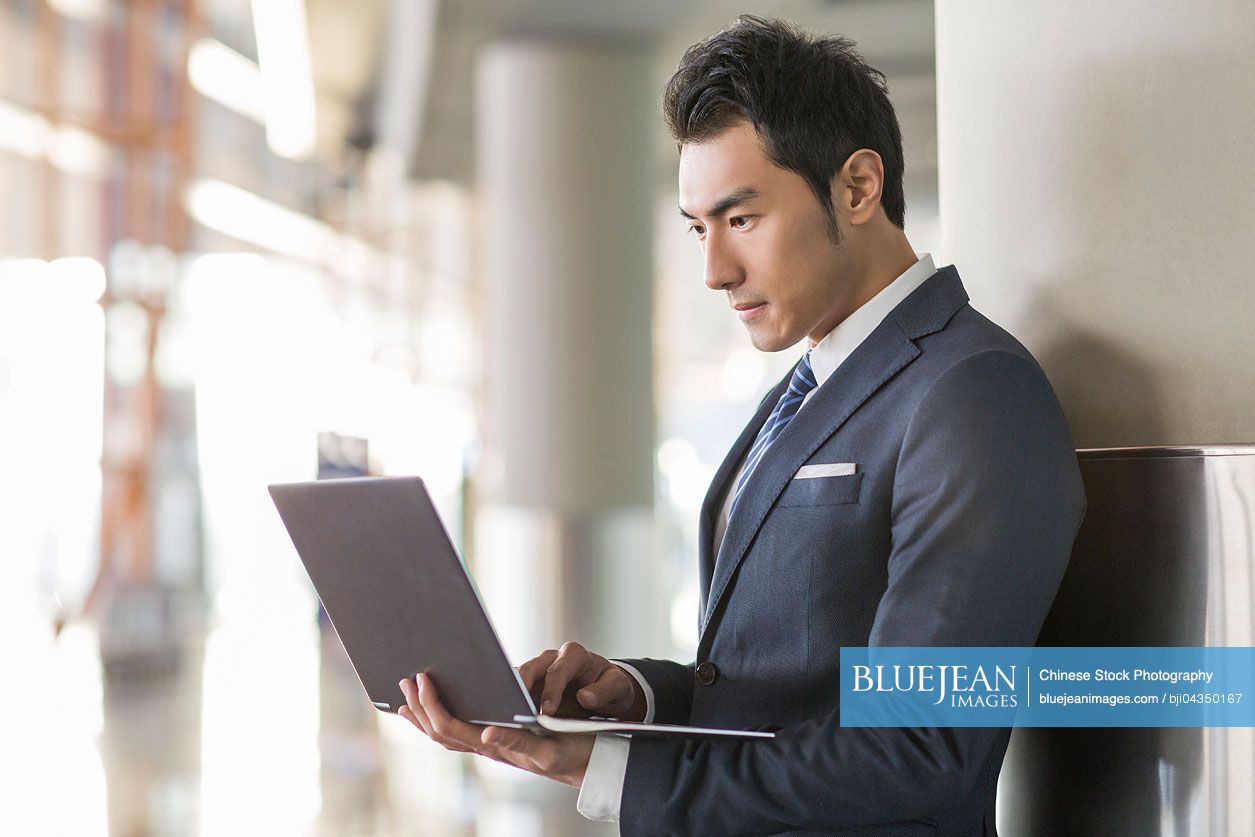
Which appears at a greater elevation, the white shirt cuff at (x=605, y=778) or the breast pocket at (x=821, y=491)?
the breast pocket at (x=821, y=491)

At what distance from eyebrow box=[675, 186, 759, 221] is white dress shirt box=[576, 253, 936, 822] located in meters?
0.22

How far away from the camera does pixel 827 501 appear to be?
5.22 feet

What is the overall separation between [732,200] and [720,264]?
0.09 metres

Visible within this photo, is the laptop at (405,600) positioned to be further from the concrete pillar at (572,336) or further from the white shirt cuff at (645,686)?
the concrete pillar at (572,336)

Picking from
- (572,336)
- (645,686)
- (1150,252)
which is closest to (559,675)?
(645,686)

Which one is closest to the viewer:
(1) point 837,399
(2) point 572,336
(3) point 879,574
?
(3) point 879,574

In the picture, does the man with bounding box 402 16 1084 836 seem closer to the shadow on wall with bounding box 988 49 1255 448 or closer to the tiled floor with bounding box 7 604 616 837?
the shadow on wall with bounding box 988 49 1255 448

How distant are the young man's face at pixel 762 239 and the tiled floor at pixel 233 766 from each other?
4.02 m

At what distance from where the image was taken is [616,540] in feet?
22.3

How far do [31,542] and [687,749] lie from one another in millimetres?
11396

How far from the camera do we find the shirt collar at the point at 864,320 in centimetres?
175

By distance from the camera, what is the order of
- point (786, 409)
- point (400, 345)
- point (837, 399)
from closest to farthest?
1. point (837, 399)
2. point (786, 409)
3. point (400, 345)

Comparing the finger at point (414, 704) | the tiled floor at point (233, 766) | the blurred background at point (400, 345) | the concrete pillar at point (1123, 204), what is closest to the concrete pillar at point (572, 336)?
the blurred background at point (400, 345)

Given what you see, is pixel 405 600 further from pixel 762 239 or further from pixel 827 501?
pixel 762 239
